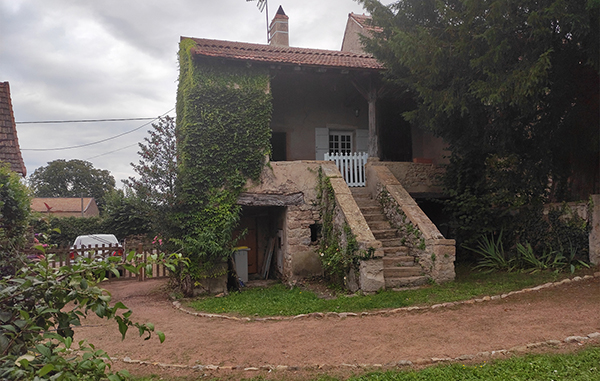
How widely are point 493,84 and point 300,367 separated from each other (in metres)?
5.59

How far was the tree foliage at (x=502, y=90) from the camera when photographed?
667cm

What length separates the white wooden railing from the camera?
10648 mm

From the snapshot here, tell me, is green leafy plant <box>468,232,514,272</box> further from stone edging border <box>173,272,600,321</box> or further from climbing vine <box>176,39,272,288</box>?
climbing vine <box>176,39,272,288</box>

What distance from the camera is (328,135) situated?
12.3 metres

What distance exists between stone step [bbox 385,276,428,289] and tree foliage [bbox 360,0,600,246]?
231cm

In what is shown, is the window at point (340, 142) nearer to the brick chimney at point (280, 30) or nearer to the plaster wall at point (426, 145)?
the plaster wall at point (426, 145)

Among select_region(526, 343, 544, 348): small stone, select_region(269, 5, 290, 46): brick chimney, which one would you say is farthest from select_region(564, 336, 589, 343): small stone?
select_region(269, 5, 290, 46): brick chimney

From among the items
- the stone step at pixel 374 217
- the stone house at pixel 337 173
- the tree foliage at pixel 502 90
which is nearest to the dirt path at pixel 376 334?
the stone house at pixel 337 173

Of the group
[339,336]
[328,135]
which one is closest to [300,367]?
[339,336]

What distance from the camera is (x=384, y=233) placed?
28.7ft

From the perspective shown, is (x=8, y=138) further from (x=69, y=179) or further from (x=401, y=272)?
(x=69, y=179)

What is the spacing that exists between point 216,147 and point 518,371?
23.6 ft

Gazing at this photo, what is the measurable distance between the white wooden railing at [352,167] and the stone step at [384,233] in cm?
218

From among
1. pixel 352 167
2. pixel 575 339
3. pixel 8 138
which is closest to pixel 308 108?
pixel 352 167
